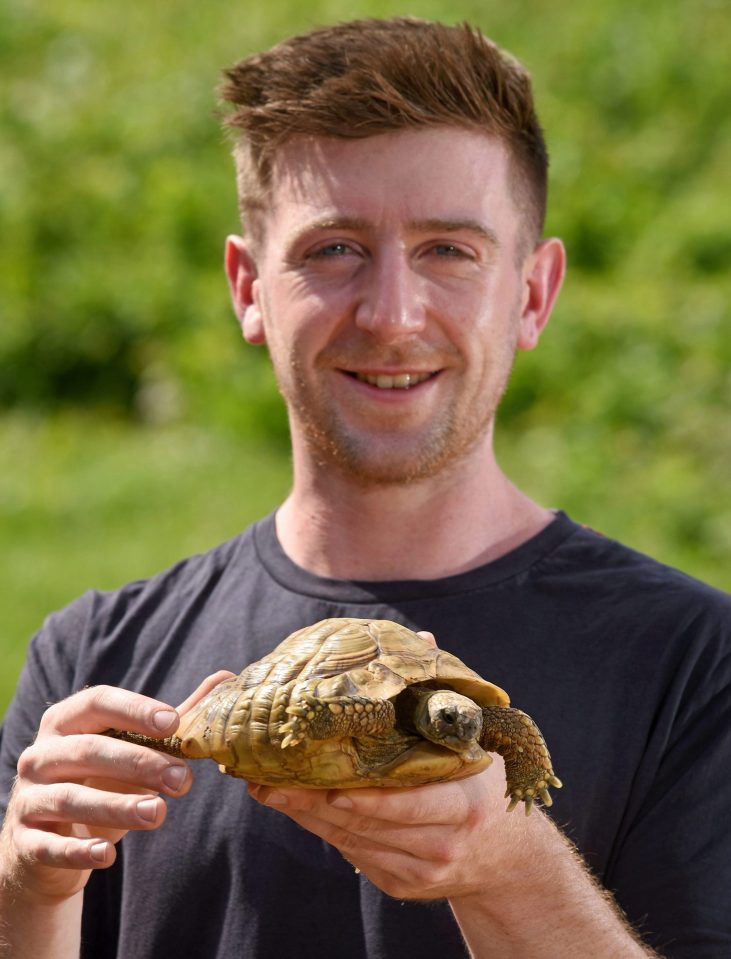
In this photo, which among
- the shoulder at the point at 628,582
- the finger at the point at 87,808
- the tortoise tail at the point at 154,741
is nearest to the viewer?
the finger at the point at 87,808

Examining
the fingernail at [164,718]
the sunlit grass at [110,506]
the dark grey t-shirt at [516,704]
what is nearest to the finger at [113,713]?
the fingernail at [164,718]

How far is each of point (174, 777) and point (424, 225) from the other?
1.31 m

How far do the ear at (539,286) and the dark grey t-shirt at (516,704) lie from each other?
1.59ft

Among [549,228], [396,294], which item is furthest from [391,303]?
[549,228]

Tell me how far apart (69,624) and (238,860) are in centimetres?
75

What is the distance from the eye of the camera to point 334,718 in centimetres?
247

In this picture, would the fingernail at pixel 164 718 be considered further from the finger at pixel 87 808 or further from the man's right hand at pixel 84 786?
the finger at pixel 87 808

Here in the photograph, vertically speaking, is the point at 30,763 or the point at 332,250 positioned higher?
the point at 332,250

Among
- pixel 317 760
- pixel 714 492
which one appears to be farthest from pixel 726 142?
pixel 317 760

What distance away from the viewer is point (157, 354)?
33.6ft

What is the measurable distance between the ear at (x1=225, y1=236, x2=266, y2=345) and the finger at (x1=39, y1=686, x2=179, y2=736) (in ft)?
3.88

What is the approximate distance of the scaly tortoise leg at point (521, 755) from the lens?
8.48ft

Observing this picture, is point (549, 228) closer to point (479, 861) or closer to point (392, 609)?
point (392, 609)

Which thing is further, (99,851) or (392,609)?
(392,609)
